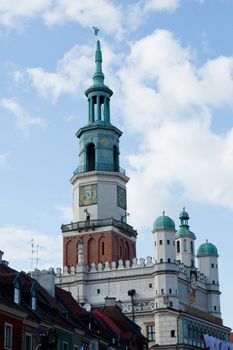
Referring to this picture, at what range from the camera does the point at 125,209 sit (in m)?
119

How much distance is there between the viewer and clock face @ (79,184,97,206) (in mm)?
115938

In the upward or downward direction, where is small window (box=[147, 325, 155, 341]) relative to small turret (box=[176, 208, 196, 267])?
downward

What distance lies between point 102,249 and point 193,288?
13609 mm

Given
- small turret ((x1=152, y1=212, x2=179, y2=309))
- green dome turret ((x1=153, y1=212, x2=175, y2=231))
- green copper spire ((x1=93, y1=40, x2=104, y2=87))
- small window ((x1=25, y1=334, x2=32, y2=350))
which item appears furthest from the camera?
green copper spire ((x1=93, y1=40, x2=104, y2=87))

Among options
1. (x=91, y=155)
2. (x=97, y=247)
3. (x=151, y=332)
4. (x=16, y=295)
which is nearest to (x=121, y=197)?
(x=91, y=155)

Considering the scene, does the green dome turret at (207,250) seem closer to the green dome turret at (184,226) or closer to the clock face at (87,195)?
the green dome turret at (184,226)

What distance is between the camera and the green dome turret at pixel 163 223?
363ft

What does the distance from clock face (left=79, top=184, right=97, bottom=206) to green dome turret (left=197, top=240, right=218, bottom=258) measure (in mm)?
18866

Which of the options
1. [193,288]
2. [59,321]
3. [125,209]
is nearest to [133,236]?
[125,209]

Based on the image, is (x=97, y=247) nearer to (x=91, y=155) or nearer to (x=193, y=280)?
(x=193, y=280)

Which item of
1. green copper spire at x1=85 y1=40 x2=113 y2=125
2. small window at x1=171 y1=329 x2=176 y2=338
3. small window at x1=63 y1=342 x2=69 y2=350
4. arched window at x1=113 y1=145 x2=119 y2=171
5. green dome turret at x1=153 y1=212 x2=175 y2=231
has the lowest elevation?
small window at x1=63 y1=342 x2=69 y2=350

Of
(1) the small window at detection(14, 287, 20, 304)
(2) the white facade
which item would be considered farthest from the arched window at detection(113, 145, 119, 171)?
(1) the small window at detection(14, 287, 20, 304)

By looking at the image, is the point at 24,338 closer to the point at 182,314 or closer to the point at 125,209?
the point at 182,314

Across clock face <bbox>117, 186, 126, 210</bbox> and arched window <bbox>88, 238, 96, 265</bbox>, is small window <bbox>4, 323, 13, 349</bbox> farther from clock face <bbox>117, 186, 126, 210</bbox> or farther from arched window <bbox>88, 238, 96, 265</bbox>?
clock face <bbox>117, 186, 126, 210</bbox>
